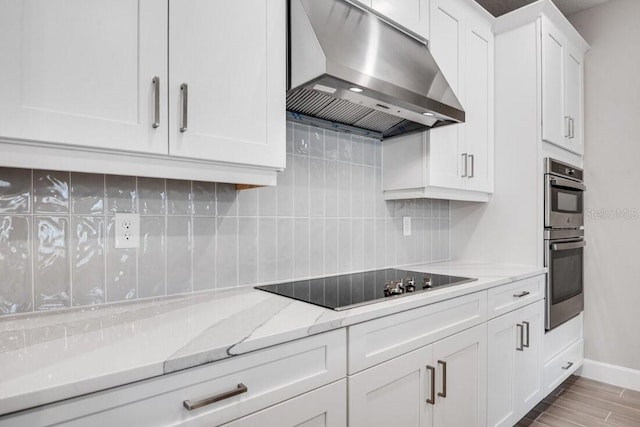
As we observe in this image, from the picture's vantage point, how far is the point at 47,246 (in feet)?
3.70

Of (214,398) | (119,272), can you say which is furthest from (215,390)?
(119,272)

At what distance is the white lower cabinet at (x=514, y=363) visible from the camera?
1.82 m

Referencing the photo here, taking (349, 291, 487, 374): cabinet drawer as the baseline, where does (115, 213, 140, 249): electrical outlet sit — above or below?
above

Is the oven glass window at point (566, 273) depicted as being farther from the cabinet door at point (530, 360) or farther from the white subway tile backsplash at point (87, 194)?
the white subway tile backsplash at point (87, 194)

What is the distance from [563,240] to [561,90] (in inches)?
39.9

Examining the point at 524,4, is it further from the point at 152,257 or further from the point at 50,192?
the point at 50,192

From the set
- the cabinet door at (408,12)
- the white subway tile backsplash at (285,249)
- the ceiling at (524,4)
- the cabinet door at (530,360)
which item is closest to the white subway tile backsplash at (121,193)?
the white subway tile backsplash at (285,249)

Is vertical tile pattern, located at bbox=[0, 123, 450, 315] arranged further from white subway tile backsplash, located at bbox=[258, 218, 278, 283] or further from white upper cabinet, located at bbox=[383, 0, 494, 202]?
white upper cabinet, located at bbox=[383, 0, 494, 202]

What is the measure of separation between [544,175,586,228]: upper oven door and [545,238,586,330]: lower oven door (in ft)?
0.41

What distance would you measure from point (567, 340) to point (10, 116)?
3.18 metres

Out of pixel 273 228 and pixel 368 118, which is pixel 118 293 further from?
pixel 368 118

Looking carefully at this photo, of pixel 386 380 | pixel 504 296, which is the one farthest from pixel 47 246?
pixel 504 296

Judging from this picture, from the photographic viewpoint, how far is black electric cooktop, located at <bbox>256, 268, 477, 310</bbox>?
4.30ft

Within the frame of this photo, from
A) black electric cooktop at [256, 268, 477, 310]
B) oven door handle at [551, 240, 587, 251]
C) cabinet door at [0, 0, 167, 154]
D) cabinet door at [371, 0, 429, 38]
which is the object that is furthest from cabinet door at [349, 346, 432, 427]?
cabinet door at [371, 0, 429, 38]
